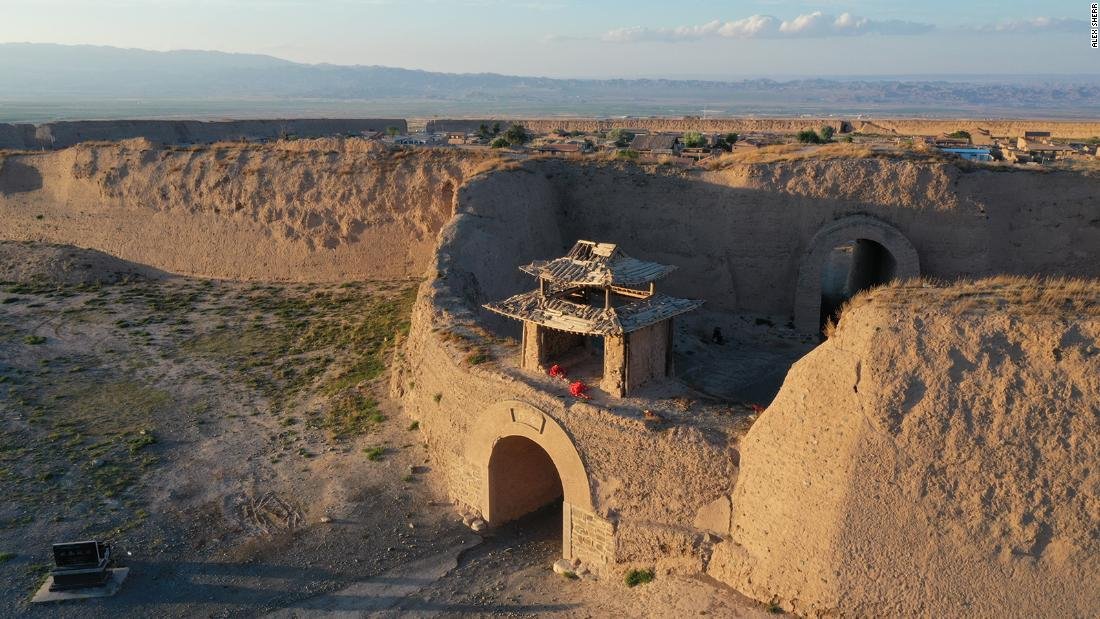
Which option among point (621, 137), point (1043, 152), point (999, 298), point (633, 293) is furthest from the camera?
point (621, 137)

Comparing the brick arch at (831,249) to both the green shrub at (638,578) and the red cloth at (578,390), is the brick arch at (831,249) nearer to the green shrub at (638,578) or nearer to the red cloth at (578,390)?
the red cloth at (578,390)

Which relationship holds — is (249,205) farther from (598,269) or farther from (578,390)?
(578,390)

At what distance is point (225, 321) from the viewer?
22.4 meters

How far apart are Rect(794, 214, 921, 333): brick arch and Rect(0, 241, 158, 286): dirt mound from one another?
21758 millimetres

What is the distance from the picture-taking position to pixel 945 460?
336 inches

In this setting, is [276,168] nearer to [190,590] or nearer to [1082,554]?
[190,590]

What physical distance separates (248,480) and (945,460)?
11.5m

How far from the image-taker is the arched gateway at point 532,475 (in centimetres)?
1136

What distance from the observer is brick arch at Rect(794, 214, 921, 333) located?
1928 centimetres

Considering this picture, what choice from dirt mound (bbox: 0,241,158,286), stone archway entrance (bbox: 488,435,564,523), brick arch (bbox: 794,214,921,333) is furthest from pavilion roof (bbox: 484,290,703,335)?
dirt mound (bbox: 0,241,158,286)

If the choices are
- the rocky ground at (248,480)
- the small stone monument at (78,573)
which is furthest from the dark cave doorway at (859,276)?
the small stone monument at (78,573)

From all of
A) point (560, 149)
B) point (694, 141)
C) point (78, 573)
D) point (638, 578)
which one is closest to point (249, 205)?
point (560, 149)

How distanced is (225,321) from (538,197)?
32.2 ft

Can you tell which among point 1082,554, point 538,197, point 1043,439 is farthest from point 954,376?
point 538,197
